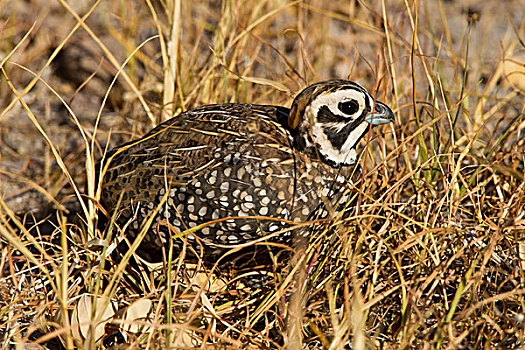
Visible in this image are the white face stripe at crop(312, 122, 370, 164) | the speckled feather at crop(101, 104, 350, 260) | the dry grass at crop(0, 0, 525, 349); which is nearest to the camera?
the dry grass at crop(0, 0, 525, 349)

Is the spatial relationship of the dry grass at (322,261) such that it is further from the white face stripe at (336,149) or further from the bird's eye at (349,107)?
the bird's eye at (349,107)

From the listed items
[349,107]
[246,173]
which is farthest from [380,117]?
[246,173]

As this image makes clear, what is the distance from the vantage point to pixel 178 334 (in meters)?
2.55

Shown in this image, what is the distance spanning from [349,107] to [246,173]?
1.94ft

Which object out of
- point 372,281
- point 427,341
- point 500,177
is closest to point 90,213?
point 372,281

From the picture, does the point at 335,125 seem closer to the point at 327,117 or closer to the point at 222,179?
the point at 327,117

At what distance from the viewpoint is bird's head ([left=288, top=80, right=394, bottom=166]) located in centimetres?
283

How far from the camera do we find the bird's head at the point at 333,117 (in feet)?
9.29

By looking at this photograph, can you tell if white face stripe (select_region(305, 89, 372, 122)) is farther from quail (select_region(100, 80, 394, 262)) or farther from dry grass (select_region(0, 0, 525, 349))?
dry grass (select_region(0, 0, 525, 349))

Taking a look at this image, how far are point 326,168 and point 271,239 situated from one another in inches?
17.3

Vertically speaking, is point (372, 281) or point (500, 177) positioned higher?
point (500, 177)

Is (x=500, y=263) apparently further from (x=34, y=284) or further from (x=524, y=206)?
(x=34, y=284)

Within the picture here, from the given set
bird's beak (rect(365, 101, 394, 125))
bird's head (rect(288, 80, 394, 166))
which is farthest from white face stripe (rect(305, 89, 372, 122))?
bird's beak (rect(365, 101, 394, 125))

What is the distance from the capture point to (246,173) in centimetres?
279
